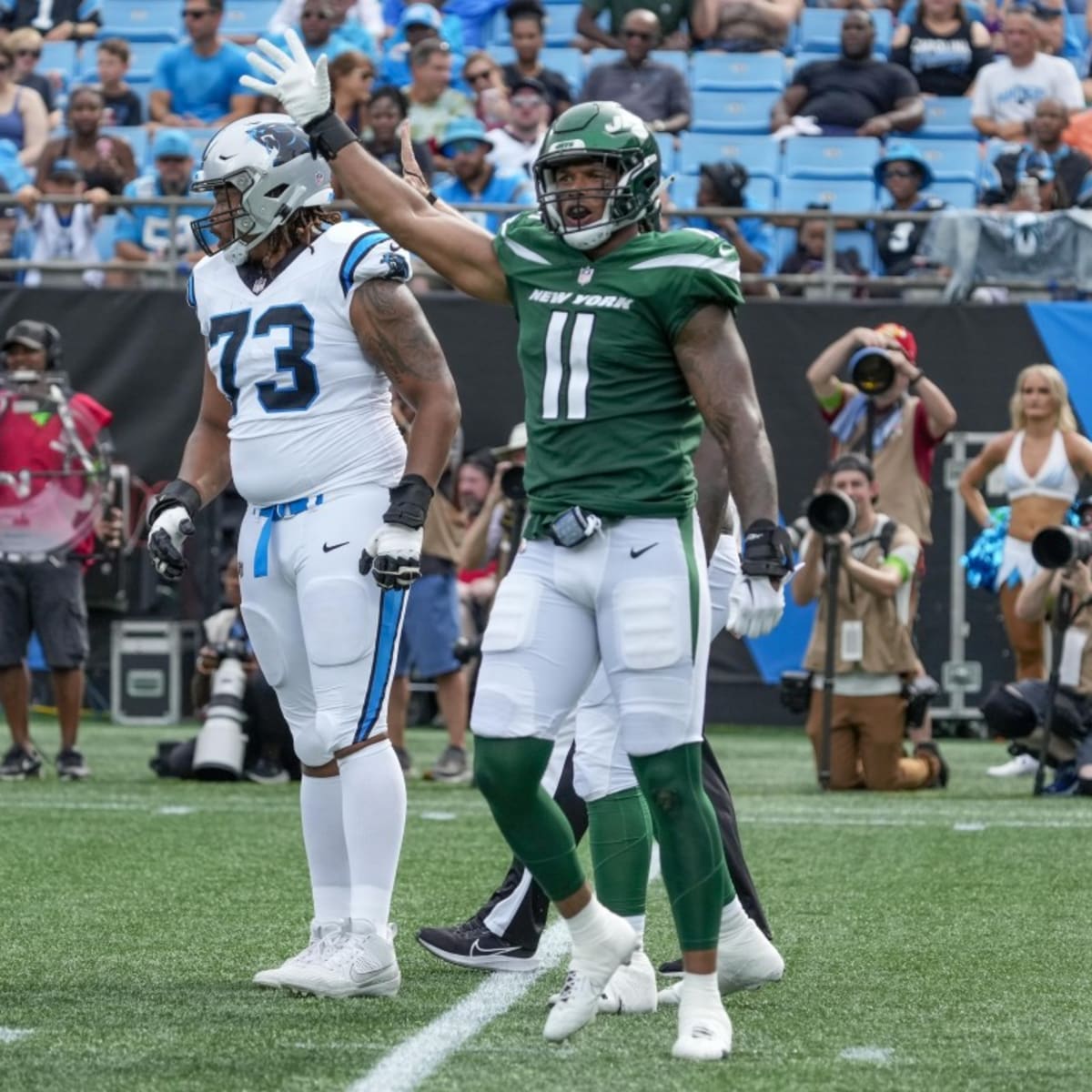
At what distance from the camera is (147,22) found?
15.8 meters

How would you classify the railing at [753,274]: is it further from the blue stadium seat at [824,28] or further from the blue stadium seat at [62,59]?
the blue stadium seat at [62,59]

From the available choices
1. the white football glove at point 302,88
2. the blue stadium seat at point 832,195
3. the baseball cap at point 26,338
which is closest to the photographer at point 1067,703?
the baseball cap at point 26,338

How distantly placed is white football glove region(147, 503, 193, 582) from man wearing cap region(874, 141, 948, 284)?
7427mm

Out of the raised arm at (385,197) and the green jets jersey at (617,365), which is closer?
the green jets jersey at (617,365)

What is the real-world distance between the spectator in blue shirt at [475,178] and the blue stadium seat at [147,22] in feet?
11.9

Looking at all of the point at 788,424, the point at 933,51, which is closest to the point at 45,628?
the point at 788,424

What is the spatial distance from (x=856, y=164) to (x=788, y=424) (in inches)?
92.6

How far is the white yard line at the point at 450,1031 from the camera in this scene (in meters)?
3.73

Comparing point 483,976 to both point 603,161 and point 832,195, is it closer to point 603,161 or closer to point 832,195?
point 603,161

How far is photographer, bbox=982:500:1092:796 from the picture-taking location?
873 centimetres

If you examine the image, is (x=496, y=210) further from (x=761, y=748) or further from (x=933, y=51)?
(x=933, y=51)

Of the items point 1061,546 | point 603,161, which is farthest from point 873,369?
point 603,161

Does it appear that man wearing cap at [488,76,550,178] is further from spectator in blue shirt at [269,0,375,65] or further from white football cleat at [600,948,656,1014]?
white football cleat at [600,948,656,1014]

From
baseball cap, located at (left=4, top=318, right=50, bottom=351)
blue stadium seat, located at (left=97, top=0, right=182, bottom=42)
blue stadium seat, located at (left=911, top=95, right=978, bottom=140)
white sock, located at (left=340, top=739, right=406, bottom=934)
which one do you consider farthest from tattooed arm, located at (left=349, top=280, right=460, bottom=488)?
blue stadium seat, located at (left=97, top=0, right=182, bottom=42)
